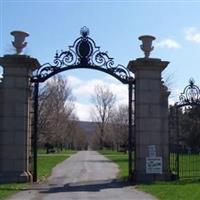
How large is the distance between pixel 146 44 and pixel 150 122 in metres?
3.02

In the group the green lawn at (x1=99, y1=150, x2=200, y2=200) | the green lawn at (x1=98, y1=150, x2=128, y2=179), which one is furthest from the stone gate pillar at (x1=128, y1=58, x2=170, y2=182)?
the green lawn at (x1=98, y1=150, x2=128, y2=179)

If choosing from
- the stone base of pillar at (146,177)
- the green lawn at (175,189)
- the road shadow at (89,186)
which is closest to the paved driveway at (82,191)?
the road shadow at (89,186)

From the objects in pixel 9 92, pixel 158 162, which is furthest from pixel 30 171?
pixel 158 162

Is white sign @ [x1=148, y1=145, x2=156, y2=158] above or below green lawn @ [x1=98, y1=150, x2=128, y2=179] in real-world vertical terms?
above

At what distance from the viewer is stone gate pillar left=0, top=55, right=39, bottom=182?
19.1 metres

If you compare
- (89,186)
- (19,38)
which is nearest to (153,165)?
(89,186)

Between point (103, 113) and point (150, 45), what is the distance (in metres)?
80.5

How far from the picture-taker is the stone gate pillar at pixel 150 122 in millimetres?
19484

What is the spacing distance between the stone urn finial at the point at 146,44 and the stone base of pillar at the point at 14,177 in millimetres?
6447

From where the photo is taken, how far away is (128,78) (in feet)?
66.5

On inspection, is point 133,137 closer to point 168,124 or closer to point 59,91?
point 168,124

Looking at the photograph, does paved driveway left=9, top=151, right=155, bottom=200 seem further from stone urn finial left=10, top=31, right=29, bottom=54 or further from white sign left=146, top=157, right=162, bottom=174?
stone urn finial left=10, top=31, right=29, bottom=54

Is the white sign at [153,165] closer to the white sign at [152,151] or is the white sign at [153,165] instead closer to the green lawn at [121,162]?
the white sign at [152,151]

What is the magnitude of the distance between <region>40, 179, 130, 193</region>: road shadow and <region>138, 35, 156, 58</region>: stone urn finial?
5.04 meters
